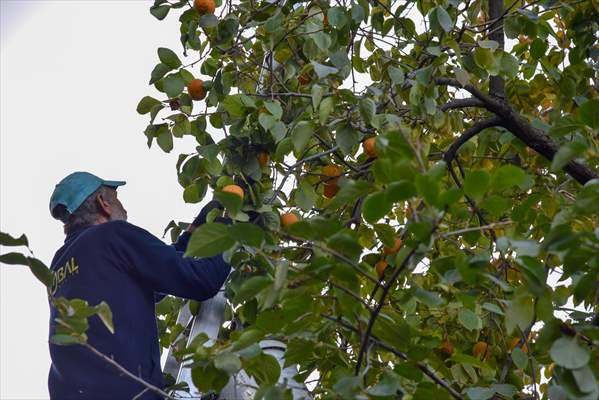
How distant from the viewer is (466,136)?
3.47 metres

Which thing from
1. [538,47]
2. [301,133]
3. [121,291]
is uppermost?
[538,47]

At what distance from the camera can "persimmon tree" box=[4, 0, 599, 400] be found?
7.11ft

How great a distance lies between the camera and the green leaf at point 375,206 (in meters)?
2.04

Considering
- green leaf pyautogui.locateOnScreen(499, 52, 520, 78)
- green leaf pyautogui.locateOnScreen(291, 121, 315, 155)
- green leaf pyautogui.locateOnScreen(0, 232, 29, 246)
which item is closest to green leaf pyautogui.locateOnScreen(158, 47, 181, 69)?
green leaf pyautogui.locateOnScreen(291, 121, 315, 155)

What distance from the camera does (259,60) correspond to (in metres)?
3.54

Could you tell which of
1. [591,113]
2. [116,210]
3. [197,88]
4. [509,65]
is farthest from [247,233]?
[116,210]

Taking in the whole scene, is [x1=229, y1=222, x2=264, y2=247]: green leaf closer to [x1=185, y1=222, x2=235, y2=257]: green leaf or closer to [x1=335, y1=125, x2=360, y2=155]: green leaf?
[x1=185, y1=222, x2=235, y2=257]: green leaf

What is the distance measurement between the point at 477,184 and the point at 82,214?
1981 mm

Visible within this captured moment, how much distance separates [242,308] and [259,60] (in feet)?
3.20

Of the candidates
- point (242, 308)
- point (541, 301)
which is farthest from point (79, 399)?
point (541, 301)

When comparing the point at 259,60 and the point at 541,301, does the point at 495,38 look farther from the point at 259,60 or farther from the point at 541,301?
the point at 541,301

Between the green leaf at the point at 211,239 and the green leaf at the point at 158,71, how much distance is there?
1.10m

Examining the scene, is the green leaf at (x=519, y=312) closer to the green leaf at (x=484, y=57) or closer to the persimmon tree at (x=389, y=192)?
the persimmon tree at (x=389, y=192)

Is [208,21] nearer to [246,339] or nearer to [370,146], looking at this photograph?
[370,146]
